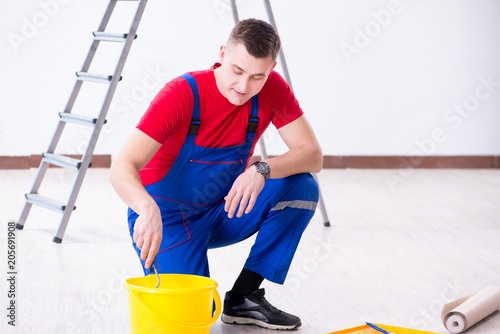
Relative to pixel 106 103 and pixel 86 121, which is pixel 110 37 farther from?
pixel 86 121

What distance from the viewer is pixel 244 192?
193cm

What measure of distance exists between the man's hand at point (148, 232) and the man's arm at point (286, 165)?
317 mm

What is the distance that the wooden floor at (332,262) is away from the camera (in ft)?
7.45

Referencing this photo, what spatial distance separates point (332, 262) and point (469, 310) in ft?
3.05

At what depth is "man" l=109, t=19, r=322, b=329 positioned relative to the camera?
1956 millimetres

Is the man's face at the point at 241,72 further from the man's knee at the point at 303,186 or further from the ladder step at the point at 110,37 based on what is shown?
the ladder step at the point at 110,37

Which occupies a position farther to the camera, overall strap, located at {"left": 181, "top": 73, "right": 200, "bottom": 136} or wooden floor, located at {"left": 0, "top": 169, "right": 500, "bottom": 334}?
wooden floor, located at {"left": 0, "top": 169, "right": 500, "bottom": 334}

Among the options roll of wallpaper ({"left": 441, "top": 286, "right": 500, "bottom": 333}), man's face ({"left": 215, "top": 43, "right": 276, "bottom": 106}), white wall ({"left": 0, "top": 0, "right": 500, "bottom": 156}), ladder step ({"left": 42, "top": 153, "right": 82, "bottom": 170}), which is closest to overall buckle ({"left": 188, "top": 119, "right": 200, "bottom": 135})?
man's face ({"left": 215, "top": 43, "right": 276, "bottom": 106})

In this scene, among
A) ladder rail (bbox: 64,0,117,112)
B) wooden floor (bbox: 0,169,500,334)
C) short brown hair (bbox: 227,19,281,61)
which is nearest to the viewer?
short brown hair (bbox: 227,19,281,61)

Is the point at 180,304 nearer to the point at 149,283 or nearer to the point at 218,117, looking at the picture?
the point at 149,283

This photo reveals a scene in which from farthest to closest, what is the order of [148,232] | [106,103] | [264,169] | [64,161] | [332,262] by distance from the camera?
[64,161], [106,103], [332,262], [264,169], [148,232]

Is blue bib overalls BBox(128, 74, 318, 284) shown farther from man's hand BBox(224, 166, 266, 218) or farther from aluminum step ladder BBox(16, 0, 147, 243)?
aluminum step ladder BBox(16, 0, 147, 243)

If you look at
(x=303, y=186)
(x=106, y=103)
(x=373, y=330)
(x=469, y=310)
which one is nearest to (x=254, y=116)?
(x=303, y=186)

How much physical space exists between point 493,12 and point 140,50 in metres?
3.50
